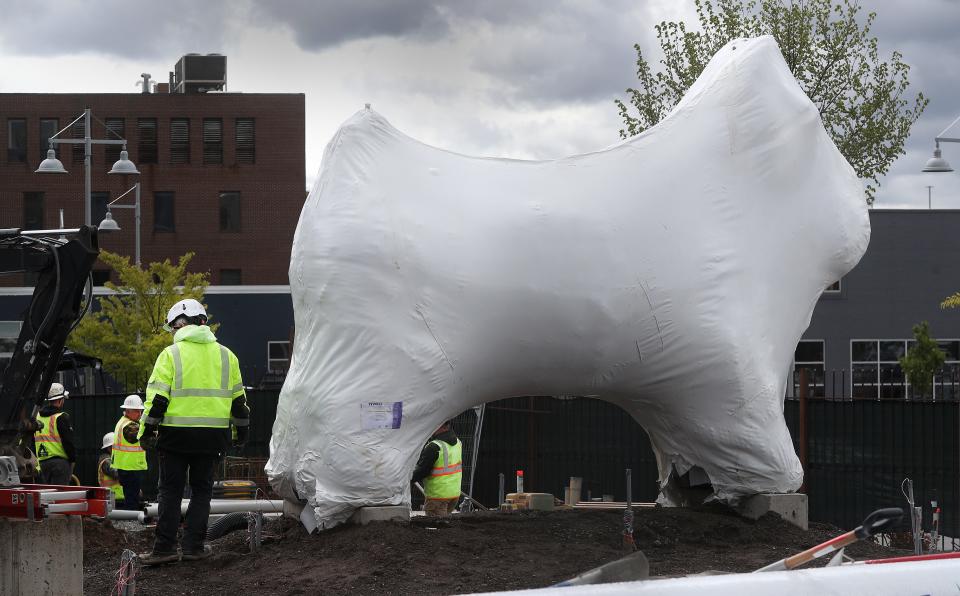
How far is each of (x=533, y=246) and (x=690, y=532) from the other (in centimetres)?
258

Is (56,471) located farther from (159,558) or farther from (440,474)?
(159,558)

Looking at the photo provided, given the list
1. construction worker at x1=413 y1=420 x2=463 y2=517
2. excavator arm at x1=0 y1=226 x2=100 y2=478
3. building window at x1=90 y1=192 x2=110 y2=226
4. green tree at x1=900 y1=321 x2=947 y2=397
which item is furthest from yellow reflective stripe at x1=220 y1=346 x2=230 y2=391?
building window at x1=90 y1=192 x2=110 y2=226

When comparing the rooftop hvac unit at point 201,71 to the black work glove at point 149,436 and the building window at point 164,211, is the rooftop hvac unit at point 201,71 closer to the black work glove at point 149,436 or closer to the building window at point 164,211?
the building window at point 164,211

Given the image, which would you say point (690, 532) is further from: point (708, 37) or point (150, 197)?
point (150, 197)

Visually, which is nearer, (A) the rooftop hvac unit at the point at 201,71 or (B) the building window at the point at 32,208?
(B) the building window at the point at 32,208

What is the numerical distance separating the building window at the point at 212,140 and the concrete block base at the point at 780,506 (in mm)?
43843

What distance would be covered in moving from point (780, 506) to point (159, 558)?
4867 millimetres

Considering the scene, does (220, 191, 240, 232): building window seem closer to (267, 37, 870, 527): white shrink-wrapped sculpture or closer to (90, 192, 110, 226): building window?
(90, 192, 110, 226): building window

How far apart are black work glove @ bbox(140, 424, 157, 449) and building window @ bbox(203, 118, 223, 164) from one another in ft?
143

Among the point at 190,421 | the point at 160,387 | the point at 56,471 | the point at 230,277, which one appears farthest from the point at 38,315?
the point at 230,277

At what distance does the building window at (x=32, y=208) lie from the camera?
51062mm

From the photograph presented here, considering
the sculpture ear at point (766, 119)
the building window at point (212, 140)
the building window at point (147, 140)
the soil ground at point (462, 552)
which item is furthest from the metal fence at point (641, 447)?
the building window at point (212, 140)

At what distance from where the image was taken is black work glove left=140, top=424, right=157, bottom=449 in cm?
958

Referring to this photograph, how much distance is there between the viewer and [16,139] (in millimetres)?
51250
